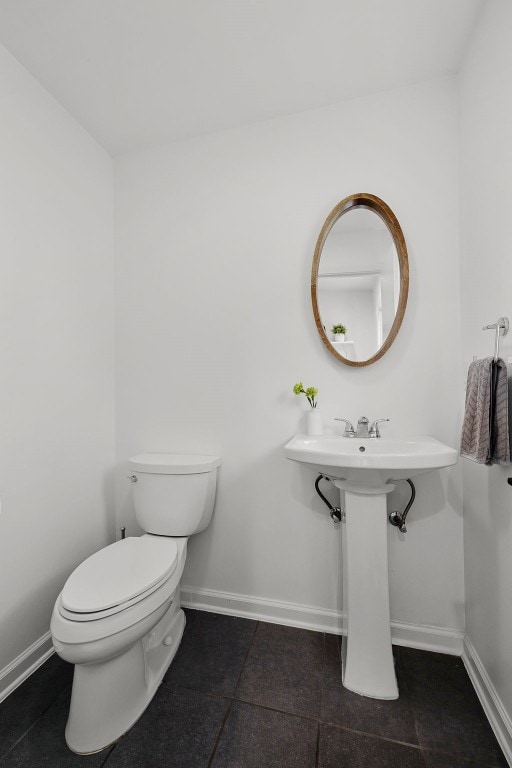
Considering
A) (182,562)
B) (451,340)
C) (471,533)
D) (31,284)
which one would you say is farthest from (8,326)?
→ (471,533)

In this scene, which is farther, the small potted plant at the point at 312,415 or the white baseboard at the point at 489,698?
the small potted plant at the point at 312,415

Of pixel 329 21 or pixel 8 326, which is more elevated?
pixel 329 21

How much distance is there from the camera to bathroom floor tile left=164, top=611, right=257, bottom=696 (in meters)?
1.30

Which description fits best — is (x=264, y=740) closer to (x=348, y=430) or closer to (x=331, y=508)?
(x=331, y=508)

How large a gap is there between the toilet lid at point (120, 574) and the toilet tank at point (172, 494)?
10 cm

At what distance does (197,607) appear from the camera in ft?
5.74

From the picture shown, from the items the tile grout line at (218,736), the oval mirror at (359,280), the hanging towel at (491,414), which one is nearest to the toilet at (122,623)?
the tile grout line at (218,736)

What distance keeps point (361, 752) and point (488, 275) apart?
1.59 meters

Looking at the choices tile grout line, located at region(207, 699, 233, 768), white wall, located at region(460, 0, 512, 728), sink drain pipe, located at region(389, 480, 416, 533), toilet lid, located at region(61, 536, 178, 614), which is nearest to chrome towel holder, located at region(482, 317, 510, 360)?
white wall, located at region(460, 0, 512, 728)

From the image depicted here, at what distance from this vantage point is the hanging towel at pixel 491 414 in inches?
40.9

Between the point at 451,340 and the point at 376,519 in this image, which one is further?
the point at 451,340

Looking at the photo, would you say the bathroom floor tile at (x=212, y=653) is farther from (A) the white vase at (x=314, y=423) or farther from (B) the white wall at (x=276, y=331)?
(A) the white vase at (x=314, y=423)

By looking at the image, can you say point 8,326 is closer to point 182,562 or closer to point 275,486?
point 182,562

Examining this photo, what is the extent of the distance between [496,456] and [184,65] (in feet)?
6.19
